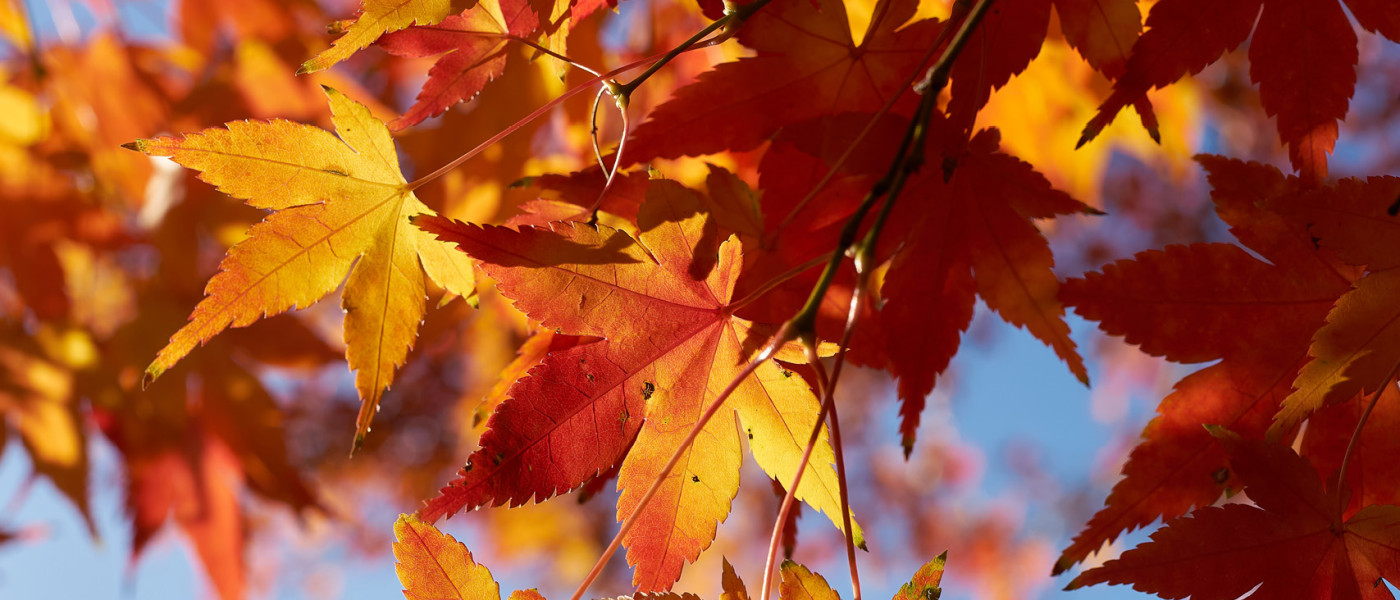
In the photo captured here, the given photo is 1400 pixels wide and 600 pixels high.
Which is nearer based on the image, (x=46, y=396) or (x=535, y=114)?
(x=535, y=114)

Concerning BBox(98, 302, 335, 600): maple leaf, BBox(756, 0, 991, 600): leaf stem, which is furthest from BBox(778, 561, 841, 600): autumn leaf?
BBox(98, 302, 335, 600): maple leaf

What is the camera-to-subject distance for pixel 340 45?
55 centimetres

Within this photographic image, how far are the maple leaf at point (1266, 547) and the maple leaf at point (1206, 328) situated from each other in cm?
6

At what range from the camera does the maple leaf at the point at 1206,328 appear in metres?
0.61

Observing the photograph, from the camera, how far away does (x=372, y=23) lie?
1.80 ft

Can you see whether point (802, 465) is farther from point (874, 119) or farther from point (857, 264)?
point (874, 119)

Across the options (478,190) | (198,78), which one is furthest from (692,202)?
(198,78)

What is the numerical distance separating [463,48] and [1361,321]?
2.33ft

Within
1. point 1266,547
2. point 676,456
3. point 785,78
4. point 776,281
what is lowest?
point 1266,547

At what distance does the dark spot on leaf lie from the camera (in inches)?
24.4

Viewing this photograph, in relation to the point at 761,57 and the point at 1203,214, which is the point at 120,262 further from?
the point at 1203,214

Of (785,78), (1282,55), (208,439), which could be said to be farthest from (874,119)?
(208,439)

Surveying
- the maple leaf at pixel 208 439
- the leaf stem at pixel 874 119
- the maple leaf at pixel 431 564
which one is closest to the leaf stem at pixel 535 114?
the leaf stem at pixel 874 119

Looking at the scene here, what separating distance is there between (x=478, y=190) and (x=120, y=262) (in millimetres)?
1476
